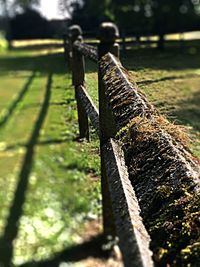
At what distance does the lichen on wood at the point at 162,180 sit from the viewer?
3.29 ft

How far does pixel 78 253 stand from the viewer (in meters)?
3.95

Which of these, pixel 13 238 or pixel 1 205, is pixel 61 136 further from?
pixel 13 238

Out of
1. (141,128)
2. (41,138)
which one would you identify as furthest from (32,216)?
(141,128)

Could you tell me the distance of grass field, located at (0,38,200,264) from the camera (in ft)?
10.6

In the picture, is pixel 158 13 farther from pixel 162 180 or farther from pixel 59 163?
pixel 162 180

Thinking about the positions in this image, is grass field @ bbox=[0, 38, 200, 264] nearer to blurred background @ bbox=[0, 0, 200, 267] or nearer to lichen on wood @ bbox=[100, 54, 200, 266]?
blurred background @ bbox=[0, 0, 200, 267]

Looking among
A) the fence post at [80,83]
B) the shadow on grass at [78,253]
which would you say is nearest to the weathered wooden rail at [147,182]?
the fence post at [80,83]

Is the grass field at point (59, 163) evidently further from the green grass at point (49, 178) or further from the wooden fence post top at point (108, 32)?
the wooden fence post top at point (108, 32)

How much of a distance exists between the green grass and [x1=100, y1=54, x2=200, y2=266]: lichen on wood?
102 cm

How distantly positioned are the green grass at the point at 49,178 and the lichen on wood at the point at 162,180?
40.0 inches

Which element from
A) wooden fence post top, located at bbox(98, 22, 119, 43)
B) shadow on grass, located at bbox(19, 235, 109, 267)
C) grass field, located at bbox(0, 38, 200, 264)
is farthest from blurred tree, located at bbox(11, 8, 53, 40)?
wooden fence post top, located at bbox(98, 22, 119, 43)

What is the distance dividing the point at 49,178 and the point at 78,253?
140 cm

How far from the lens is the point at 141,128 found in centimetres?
151

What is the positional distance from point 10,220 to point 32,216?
0.20m
